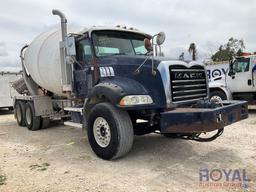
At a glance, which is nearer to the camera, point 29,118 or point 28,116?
point 29,118

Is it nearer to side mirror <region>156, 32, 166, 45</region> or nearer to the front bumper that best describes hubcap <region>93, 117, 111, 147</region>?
the front bumper

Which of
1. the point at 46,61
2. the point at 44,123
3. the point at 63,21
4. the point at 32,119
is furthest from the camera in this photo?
the point at 44,123

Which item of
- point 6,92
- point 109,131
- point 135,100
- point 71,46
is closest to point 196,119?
point 135,100

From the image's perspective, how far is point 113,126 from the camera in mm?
5832

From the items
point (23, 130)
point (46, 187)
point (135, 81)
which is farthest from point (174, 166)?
point (23, 130)

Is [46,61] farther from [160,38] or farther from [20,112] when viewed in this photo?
[160,38]

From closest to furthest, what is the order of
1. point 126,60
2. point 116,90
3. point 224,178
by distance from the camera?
point 224,178 → point 116,90 → point 126,60

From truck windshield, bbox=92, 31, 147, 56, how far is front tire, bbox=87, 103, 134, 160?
4.53ft

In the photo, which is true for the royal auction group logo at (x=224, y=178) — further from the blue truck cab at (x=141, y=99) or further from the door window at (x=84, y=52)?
the door window at (x=84, y=52)

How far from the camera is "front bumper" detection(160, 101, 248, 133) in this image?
202 inches

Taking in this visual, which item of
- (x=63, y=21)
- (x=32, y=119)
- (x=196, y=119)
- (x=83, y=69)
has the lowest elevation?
(x=32, y=119)

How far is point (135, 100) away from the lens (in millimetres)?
5648

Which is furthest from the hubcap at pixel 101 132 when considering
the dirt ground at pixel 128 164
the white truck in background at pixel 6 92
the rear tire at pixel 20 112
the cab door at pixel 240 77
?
the white truck in background at pixel 6 92

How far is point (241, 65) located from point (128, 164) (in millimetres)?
8616
